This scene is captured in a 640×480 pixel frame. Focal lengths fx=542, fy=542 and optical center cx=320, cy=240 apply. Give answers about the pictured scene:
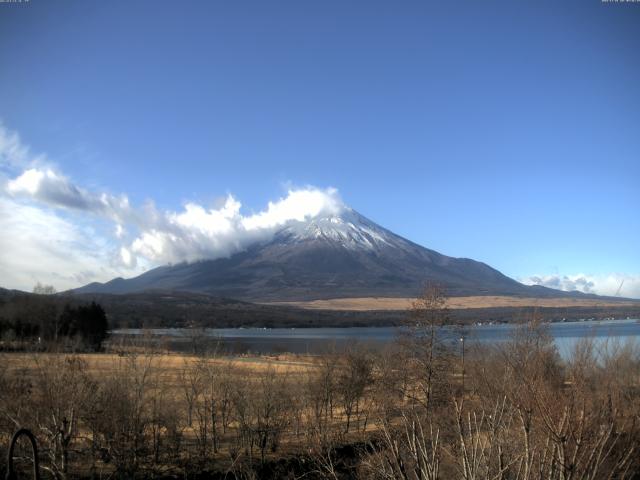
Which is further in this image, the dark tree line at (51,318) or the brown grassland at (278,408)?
the dark tree line at (51,318)

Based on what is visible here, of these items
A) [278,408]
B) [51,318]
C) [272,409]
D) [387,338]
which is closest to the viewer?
[272,409]

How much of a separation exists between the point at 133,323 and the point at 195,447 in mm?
160558

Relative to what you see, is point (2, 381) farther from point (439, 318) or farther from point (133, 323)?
point (133, 323)

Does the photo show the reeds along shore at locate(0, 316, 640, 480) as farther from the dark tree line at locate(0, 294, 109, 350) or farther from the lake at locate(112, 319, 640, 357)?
the dark tree line at locate(0, 294, 109, 350)

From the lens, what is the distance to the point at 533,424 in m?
8.86

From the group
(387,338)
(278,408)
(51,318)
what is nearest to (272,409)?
A: (278,408)

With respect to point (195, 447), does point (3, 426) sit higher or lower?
higher

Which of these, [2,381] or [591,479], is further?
[2,381]

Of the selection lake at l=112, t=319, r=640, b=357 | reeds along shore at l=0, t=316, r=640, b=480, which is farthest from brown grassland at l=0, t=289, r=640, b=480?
lake at l=112, t=319, r=640, b=357

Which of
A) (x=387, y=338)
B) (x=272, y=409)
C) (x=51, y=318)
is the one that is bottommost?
(x=387, y=338)

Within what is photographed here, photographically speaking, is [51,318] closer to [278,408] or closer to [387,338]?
[387,338]

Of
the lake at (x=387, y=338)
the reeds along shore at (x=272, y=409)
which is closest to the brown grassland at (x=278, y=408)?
the reeds along shore at (x=272, y=409)

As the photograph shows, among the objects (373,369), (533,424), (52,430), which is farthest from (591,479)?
(373,369)

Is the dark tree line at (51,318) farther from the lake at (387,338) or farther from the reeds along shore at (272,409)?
the reeds along shore at (272,409)
